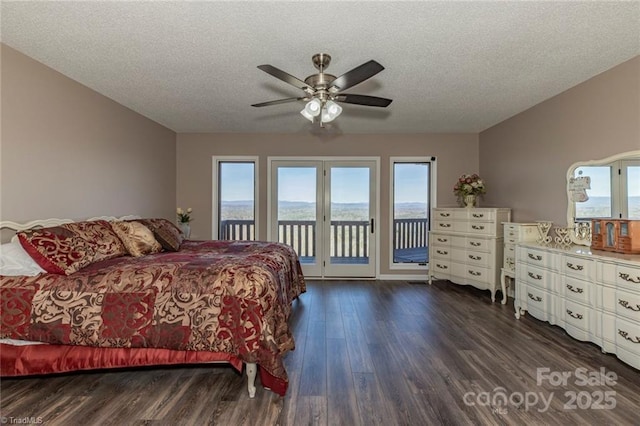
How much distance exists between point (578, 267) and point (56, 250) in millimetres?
4341

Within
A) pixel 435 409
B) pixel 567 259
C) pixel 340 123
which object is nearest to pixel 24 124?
pixel 340 123

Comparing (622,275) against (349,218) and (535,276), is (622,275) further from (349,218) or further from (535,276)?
(349,218)

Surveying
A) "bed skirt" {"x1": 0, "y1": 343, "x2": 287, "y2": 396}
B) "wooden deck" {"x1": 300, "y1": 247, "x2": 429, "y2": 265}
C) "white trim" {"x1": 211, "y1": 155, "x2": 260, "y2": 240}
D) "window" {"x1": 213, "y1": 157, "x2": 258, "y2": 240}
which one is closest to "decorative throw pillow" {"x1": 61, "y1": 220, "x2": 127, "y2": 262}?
"bed skirt" {"x1": 0, "y1": 343, "x2": 287, "y2": 396}

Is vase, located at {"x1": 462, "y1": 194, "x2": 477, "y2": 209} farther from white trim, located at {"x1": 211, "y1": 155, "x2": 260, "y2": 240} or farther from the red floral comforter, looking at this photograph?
the red floral comforter

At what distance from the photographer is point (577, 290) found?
2.68 m

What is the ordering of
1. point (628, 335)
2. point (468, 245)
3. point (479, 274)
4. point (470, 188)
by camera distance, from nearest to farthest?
point (628, 335) → point (479, 274) → point (468, 245) → point (470, 188)

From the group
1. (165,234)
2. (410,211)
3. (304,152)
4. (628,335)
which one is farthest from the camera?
(410,211)

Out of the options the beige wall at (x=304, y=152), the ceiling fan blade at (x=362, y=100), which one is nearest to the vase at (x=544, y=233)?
the beige wall at (x=304, y=152)

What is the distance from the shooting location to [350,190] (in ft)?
17.1

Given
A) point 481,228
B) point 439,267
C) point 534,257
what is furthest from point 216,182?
point 534,257

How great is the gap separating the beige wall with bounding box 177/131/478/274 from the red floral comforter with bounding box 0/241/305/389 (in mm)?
3160

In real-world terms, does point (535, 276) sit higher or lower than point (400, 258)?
higher

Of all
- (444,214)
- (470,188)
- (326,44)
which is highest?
(326,44)

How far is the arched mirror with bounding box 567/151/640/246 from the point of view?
2705mm
